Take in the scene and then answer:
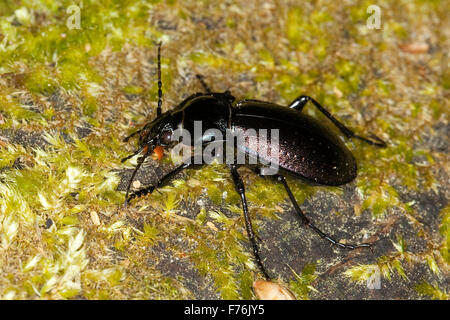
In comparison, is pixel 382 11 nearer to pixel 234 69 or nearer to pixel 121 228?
pixel 234 69

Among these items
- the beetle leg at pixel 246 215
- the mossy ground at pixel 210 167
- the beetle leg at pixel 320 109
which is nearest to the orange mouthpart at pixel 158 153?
the mossy ground at pixel 210 167

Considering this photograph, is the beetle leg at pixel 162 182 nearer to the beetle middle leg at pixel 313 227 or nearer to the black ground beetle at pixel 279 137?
the black ground beetle at pixel 279 137

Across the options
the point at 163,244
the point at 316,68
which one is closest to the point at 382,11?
the point at 316,68

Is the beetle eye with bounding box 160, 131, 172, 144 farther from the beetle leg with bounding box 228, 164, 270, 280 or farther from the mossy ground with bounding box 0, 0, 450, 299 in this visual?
the beetle leg with bounding box 228, 164, 270, 280

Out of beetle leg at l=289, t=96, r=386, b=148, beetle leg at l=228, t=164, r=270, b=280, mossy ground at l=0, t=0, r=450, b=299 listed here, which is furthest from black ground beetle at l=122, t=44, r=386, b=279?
beetle leg at l=289, t=96, r=386, b=148

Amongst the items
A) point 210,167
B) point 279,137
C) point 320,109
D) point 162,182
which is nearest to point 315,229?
point 279,137

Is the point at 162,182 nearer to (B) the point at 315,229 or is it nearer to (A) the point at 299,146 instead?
(A) the point at 299,146

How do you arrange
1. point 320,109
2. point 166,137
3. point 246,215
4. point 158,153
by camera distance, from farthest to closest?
point 320,109 < point 158,153 < point 166,137 < point 246,215
